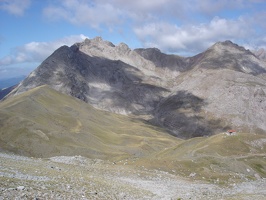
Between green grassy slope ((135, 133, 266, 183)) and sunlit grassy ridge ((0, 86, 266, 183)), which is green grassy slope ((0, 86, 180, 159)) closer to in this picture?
sunlit grassy ridge ((0, 86, 266, 183))

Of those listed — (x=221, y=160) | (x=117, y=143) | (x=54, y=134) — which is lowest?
(x=117, y=143)

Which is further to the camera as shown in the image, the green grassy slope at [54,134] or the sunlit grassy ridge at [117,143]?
the green grassy slope at [54,134]

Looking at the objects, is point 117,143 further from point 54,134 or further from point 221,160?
point 221,160

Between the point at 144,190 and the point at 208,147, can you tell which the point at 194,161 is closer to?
the point at 208,147

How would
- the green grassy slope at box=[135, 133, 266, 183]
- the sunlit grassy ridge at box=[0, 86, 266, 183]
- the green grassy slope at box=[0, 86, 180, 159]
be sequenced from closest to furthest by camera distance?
the green grassy slope at box=[135, 133, 266, 183] < the sunlit grassy ridge at box=[0, 86, 266, 183] < the green grassy slope at box=[0, 86, 180, 159]

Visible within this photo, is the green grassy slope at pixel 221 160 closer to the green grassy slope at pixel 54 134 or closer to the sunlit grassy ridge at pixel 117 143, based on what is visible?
the sunlit grassy ridge at pixel 117 143

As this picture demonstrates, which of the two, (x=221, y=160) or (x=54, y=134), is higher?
(x=221, y=160)

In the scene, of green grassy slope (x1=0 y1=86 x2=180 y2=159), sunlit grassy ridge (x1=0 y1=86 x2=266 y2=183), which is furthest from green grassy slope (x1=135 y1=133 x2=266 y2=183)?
green grassy slope (x1=0 y1=86 x2=180 y2=159)

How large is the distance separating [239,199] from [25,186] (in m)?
24.6

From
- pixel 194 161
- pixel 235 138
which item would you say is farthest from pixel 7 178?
pixel 235 138

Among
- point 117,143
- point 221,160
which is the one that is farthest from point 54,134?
point 221,160

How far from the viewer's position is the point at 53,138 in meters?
127

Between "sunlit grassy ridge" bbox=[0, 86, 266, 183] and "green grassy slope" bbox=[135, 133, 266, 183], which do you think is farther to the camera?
"sunlit grassy ridge" bbox=[0, 86, 266, 183]

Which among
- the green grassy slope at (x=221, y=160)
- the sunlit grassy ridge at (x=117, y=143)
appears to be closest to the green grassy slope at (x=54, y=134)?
the sunlit grassy ridge at (x=117, y=143)
